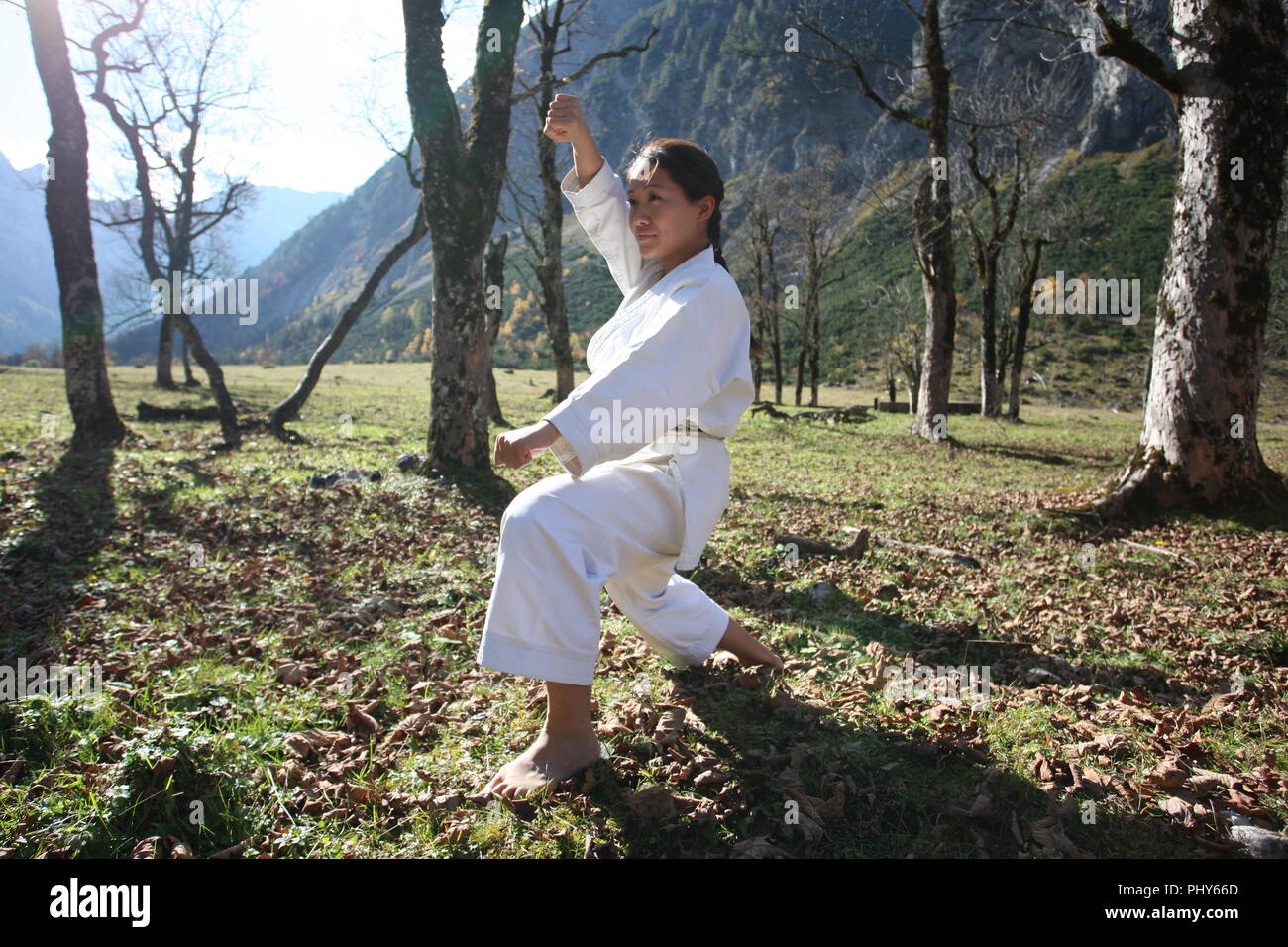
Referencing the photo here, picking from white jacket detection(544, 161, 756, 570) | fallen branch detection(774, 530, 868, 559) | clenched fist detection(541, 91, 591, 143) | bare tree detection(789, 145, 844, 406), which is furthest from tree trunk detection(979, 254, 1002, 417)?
white jacket detection(544, 161, 756, 570)

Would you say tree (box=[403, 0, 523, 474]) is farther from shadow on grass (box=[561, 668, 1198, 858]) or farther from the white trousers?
shadow on grass (box=[561, 668, 1198, 858])

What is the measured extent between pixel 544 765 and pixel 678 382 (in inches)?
62.0

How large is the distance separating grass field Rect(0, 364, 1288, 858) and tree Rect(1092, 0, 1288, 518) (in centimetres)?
56

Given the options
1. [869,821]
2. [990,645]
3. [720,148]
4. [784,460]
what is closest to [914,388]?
[784,460]

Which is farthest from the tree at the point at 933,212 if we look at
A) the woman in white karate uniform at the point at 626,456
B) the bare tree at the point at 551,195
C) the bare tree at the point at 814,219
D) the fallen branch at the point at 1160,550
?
the bare tree at the point at 814,219

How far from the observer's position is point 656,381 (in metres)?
2.67

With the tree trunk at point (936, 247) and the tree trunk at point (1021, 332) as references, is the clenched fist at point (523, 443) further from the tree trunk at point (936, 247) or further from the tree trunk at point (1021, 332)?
the tree trunk at point (1021, 332)

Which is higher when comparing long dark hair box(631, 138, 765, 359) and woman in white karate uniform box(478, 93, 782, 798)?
long dark hair box(631, 138, 765, 359)

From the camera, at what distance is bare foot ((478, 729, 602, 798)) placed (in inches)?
109

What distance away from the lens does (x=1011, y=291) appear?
3222 centimetres

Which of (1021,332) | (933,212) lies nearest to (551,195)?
(933,212)

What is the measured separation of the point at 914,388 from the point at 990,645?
33446mm

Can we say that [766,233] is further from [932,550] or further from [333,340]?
[932,550]

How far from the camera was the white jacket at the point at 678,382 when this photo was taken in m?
2.57
